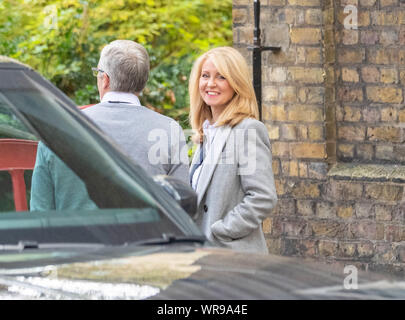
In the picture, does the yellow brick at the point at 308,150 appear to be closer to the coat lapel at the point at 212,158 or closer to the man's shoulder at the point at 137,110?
the coat lapel at the point at 212,158

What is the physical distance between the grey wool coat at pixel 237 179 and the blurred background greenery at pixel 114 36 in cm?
678

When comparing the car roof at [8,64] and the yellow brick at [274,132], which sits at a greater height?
the car roof at [8,64]

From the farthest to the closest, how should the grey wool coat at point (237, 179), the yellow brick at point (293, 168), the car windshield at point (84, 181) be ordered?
the yellow brick at point (293, 168)
the grey wool coat at point (237, 179)
the car windshield at point (84, 181)

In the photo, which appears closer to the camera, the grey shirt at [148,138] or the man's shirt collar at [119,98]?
the grey shirt at [148,138]

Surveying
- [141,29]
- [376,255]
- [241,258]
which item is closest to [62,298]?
[241,258]

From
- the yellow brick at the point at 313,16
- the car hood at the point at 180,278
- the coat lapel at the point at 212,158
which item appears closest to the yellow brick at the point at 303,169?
the yellow brick at the point at 313,16

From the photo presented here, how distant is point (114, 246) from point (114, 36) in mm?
9163

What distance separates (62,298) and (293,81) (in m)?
5.03

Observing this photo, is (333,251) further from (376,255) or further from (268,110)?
(268,110)

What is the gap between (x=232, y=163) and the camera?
4.25 metres

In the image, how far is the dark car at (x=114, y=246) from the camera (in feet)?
7.41

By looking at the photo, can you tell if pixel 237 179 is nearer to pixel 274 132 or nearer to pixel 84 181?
pixel 84 181

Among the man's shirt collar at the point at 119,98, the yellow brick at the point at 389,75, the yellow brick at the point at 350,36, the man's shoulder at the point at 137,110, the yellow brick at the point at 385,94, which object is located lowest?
the man's shoulder at the point at 137,110

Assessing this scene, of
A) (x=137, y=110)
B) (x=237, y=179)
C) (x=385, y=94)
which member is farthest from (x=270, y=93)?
(x=137, y=110)
